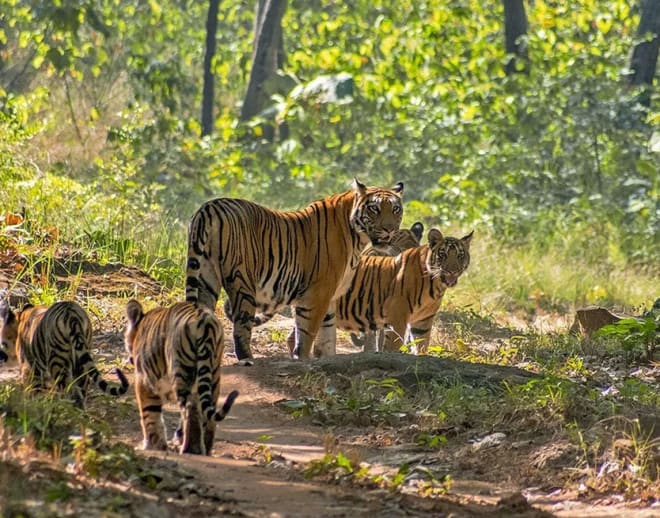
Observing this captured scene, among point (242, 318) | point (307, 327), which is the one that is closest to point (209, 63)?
point (307, 327)

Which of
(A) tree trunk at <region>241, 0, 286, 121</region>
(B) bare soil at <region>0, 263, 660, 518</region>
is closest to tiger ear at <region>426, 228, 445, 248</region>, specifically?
(B) bare soil at <region>0, 263, 660, 518</region>

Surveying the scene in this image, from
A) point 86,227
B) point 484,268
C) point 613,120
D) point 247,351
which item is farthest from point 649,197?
point 247,351

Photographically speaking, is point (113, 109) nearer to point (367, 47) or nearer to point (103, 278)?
point (367, 47)

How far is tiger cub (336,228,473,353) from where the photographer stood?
9.89 metres

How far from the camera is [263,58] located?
2188cm

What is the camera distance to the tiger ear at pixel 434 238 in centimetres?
979

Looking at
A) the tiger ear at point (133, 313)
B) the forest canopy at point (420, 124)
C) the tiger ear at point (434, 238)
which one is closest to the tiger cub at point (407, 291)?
the tiger ear at point (434, 238)

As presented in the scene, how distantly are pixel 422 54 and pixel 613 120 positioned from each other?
130 inches

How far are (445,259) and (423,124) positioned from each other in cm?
1045

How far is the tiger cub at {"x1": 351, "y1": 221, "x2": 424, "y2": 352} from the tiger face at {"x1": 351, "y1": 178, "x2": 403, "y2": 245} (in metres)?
0.09

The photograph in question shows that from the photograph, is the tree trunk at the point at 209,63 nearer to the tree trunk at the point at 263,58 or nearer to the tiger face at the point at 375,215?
the tree trunk at the point at 263,58

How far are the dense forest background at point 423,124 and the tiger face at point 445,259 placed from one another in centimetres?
460

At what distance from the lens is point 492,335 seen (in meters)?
11.3

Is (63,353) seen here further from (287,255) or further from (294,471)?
(287,255)
